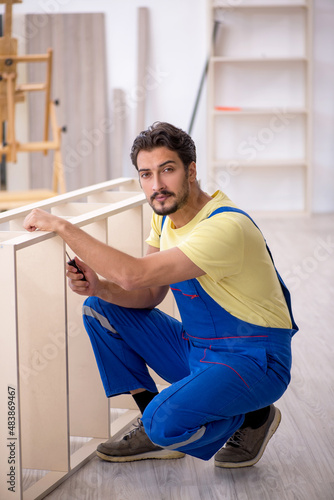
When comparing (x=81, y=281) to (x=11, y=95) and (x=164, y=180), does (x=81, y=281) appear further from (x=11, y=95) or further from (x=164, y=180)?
(x=11, y=95)

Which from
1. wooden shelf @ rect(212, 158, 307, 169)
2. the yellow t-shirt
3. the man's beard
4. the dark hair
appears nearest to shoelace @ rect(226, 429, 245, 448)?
the yellow t-shirt

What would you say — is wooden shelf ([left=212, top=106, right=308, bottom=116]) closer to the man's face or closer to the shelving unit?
the shelving unit

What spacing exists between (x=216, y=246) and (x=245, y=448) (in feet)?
2.20

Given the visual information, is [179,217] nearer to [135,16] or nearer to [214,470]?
[214,470]

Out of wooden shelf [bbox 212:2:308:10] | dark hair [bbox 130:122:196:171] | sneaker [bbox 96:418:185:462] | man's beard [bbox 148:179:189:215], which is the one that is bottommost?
sneaker [bbox 96:418:185:462]

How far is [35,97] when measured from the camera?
7.51 meters

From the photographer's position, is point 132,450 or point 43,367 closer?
point 43,367

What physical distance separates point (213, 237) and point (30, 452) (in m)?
0.81

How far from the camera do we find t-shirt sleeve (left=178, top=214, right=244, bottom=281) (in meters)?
1.79

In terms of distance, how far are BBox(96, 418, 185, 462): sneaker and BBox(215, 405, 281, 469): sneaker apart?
5.8 inches

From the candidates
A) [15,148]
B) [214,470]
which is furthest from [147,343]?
[15,148]

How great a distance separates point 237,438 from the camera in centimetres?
208

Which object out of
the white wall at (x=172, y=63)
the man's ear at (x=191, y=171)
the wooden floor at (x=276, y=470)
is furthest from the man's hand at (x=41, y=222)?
the white wall at (x=172, y=63)

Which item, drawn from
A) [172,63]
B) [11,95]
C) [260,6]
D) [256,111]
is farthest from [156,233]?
[172,63]
